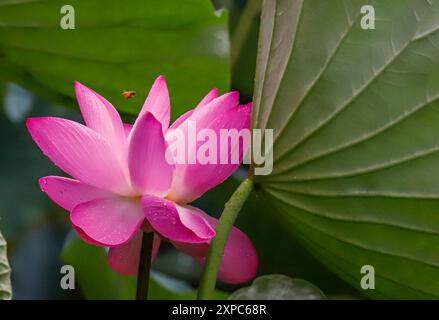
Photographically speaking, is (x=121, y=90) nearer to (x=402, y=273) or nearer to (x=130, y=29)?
(x=130, y=29)

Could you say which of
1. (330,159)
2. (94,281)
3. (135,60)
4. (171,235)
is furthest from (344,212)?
(94,281)

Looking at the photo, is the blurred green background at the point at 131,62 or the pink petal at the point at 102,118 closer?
the pink petal at the point at 102,118

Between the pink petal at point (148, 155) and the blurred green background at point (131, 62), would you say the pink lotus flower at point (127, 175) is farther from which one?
the blurred green background at point (131, 62)

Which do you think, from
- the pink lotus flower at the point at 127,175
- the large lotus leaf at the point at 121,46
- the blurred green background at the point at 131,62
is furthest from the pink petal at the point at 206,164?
the large lotus leaf at the point at 121,46

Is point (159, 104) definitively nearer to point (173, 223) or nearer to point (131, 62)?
point (173, 223)

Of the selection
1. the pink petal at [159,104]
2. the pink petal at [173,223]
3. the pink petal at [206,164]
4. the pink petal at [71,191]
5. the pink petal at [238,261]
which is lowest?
the pink petal at [238,261]
